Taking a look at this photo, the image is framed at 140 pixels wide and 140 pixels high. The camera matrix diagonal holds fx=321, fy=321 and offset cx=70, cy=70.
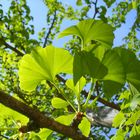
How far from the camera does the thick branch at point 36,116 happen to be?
758 millimetres

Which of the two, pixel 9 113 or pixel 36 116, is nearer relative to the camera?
pixel 36 116

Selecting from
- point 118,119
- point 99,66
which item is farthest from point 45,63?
point 118,119

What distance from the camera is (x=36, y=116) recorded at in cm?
80

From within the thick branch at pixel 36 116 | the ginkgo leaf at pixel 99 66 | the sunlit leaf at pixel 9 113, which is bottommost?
the thick branch at pixel 36 116

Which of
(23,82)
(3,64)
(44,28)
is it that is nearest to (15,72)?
(3,64)

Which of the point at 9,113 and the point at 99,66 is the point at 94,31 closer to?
the point at 99,66

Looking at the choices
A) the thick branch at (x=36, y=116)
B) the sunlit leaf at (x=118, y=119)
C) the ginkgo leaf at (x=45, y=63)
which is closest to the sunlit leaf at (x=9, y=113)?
the ginkgo leaf at (x=45, y=63)

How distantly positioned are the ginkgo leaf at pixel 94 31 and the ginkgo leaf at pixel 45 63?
0.08 meters

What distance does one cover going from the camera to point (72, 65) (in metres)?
0.98

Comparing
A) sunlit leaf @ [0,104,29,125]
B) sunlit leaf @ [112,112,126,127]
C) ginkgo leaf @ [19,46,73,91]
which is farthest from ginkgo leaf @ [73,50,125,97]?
sunlit leaf @ [112,112,126,127]

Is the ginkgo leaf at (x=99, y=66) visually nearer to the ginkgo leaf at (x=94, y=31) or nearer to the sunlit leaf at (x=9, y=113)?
the ginkgo leaf at (x=94, y=31)

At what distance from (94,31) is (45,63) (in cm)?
18

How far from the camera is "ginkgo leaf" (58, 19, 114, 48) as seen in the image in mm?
946

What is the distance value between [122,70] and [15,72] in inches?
271
